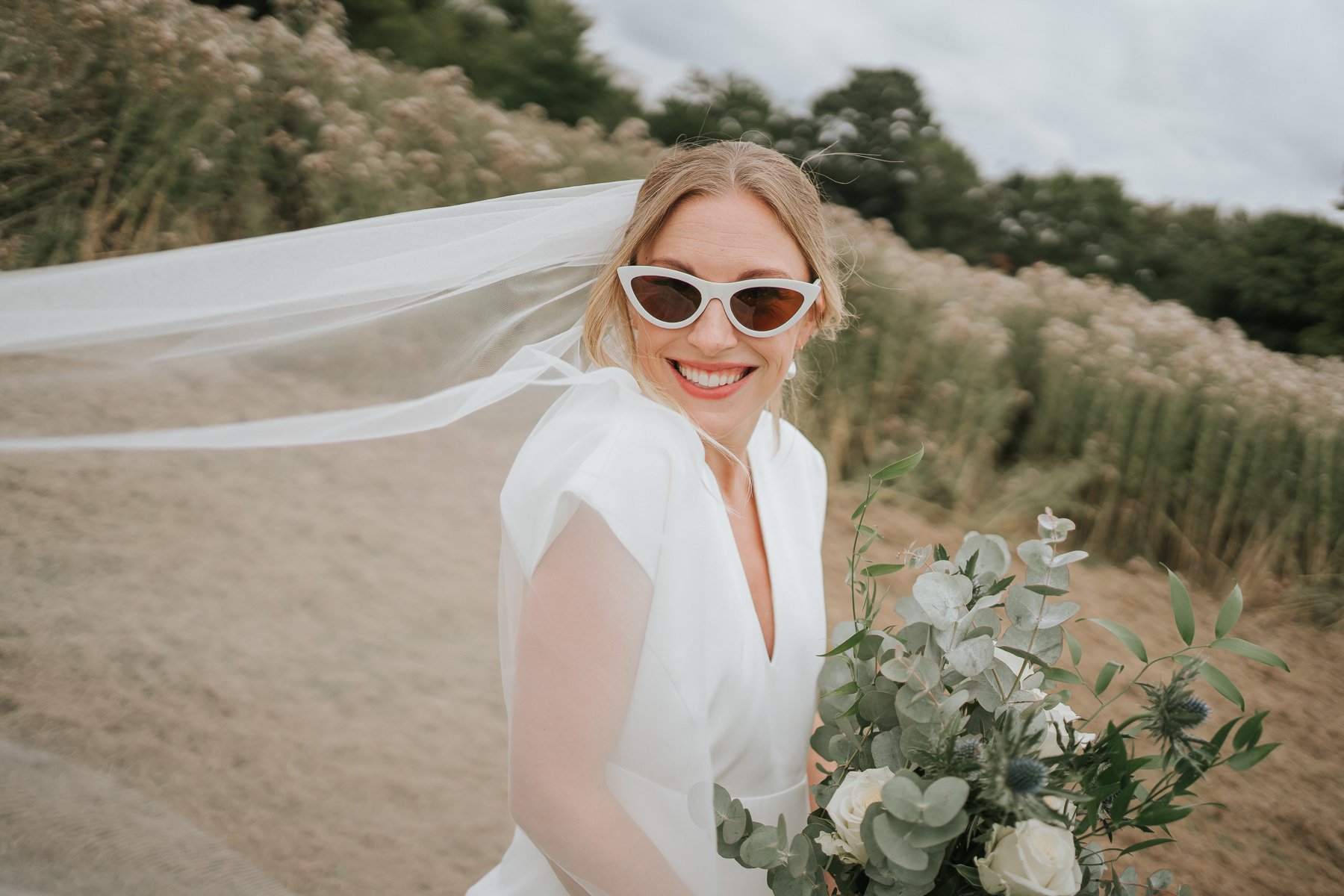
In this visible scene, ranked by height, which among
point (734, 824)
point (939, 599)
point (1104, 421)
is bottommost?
point (1104, 421)

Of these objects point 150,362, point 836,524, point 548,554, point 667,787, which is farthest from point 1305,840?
point 150,362

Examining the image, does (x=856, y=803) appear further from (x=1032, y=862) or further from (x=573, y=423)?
(x=573, y=423)

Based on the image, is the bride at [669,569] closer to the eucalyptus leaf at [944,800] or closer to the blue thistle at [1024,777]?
the eucalyptus leaf at [944,800]

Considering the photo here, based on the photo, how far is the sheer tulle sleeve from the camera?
4.29 ft

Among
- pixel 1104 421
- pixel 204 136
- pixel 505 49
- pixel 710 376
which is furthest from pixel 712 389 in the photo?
pixel 505 49

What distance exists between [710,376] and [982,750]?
2.74ft

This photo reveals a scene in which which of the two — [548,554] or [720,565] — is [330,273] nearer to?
[548,554]

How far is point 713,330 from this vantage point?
5.18 ft

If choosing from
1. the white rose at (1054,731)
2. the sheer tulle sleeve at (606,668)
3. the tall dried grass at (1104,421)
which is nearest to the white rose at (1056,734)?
the white rose at (1054,731)

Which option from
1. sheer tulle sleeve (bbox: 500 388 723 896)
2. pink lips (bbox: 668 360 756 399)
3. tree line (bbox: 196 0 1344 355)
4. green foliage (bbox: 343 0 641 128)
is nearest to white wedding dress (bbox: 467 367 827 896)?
sheer tulle sleeve (bbox: 500 388 723 896)

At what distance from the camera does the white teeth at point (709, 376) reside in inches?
65.3

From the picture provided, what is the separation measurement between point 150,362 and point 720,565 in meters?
1.09

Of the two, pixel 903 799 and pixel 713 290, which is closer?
pixel 903 799

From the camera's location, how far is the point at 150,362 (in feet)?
5.09
